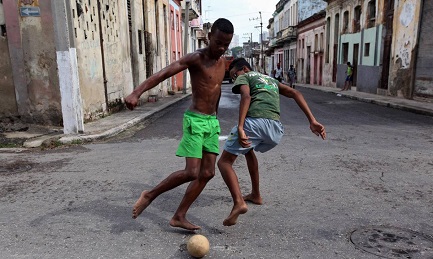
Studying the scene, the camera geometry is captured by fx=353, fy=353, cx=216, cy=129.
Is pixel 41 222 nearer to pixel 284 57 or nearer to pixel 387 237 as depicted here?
pixel 387 237

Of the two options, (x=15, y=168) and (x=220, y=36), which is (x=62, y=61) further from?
(x=220, y=36)

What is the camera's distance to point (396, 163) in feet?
16.9

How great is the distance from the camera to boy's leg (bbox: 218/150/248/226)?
2.99m

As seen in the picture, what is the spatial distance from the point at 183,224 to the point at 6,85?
741cm

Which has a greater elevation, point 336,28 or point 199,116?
point 336,28

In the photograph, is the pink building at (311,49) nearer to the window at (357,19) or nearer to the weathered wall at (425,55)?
the window at (357,19)

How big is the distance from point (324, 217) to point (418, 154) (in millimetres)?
3260

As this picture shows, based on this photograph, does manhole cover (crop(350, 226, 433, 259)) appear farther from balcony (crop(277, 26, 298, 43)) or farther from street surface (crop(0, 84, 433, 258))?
balcony (crop(277, 26, 298, 43))

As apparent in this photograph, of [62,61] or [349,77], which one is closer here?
[62,61]

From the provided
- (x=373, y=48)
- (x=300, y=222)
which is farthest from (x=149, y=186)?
(x=373, y=48)

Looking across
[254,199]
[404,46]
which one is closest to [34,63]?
[254,199]

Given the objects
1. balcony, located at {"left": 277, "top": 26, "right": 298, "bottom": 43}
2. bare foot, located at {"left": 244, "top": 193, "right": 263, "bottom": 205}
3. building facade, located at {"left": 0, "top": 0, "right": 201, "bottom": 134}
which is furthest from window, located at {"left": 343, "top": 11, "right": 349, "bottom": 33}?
bare foot, located at {"left": 244, "top": 193, "right": 263, "bottom": 205}

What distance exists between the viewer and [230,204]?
3.65m

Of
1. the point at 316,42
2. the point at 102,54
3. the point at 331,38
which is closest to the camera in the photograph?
the point at 102,54
